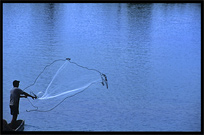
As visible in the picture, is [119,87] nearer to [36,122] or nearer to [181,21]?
[36,122]

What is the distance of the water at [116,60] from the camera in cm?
1146

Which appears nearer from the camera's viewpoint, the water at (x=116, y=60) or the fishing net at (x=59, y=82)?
the water at (x=116, y=60)

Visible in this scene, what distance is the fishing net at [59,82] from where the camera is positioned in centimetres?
1226

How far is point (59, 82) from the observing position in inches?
551

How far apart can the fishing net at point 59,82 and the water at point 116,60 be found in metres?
0.26

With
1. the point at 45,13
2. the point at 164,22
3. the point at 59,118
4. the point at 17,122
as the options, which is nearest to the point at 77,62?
the point at 59,118

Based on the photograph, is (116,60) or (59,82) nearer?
(59,82)

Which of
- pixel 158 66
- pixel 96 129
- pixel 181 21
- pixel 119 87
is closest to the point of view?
pixel 96 129

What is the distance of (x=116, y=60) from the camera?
53.3 ft

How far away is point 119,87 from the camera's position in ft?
44.9

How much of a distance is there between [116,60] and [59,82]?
10.8ft

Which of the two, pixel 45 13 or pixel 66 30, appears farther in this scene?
pixel 45 13

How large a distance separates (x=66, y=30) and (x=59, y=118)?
10451mm

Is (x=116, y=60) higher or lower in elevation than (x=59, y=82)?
higher
